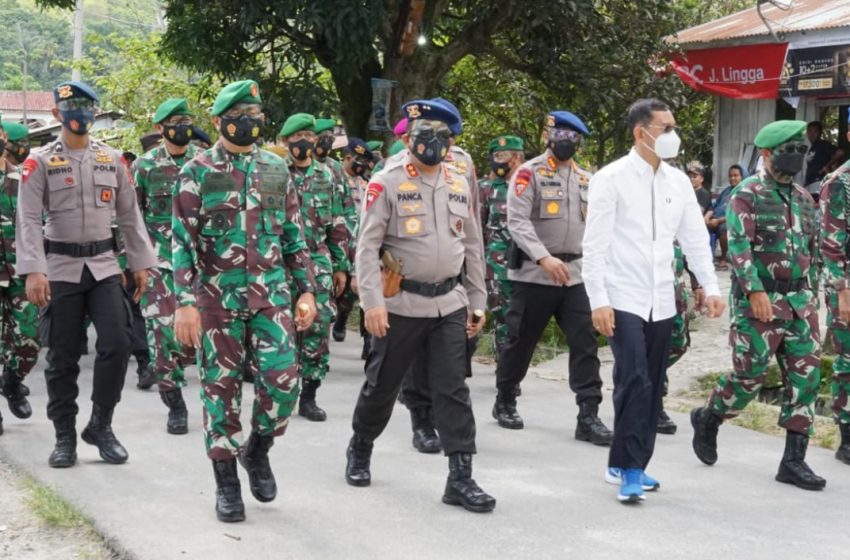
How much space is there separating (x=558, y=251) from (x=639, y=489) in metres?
2.23

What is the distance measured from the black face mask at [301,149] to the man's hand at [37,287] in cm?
237

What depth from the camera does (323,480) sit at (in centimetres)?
651

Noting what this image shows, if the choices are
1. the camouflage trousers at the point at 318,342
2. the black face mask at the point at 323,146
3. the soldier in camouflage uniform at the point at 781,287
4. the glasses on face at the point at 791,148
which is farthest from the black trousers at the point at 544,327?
the black face mask at the point at 323,146

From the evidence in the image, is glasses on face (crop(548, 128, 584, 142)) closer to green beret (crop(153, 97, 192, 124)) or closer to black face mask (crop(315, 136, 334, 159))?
black face mask (crop(315, 136, 334, 159))

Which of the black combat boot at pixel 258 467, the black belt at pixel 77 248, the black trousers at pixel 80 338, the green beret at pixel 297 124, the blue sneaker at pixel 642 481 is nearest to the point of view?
the black combat boot at pixel 258 467

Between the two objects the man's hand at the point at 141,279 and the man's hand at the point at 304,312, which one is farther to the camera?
the man's hand at the point at 141,279

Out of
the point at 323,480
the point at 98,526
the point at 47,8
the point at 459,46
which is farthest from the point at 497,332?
the point at 47,8

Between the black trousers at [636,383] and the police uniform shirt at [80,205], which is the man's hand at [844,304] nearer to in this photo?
the black trousers at [636,383]

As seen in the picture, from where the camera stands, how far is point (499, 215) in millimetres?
9812

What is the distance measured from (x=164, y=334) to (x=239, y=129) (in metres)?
2.75

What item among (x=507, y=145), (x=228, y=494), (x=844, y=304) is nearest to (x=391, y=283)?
(x=228, y=494)

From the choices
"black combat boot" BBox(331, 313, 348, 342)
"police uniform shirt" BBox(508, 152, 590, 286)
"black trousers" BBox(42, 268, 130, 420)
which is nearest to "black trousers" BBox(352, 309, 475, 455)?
"black trousers" BBox(42, 268, 130, 420)

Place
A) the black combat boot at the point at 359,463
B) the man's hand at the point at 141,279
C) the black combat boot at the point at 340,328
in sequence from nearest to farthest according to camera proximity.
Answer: the black combat boot at the point at 359,463, the man's hand at the point at 141,279, the black combat boot at the point at 340,328

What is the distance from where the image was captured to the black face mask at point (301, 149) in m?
8.43
